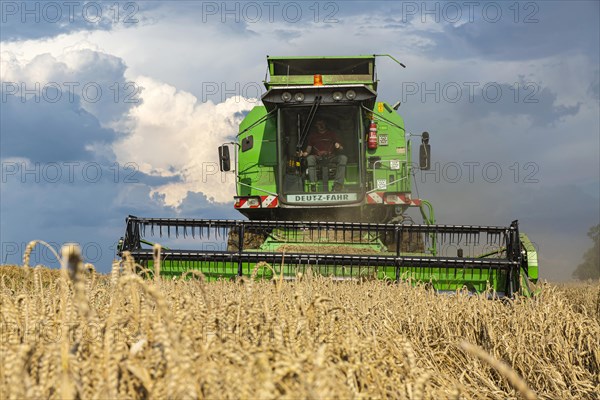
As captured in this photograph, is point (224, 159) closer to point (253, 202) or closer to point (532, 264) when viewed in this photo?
point (253, 202)

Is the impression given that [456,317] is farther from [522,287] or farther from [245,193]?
[245,193]

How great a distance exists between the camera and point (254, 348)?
6.97 ft

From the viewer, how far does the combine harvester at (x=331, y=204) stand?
744 centimetres

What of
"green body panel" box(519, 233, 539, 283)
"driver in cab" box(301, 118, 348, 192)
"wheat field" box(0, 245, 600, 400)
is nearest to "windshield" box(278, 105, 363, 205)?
"driver in cab" box(301, 118, 348, 192)

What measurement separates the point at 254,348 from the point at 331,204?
706 cm

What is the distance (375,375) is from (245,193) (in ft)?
27.1

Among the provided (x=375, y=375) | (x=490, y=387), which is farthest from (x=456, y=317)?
(x=375, y=375)

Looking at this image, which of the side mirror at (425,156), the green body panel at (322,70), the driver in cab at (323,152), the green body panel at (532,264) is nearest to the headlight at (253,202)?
the driver in cab at (323,152)

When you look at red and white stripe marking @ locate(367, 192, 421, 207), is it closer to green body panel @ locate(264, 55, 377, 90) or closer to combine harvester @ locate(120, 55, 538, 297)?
combine harvester @ locate(120, 55, 538, 297)

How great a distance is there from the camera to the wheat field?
5.63 feet

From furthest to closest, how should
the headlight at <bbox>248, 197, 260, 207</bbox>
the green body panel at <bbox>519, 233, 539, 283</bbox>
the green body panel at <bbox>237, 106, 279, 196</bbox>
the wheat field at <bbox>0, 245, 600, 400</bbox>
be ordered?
1. the green body panel at <bbox>237, 106, 279, 196</bbox>
2. the headlight at <bbox>248, 197, 260, 207</bbox>
3. the green body panel at <bbox>519, 233, 539, 283</bbox>
4. the wheat field at <bbox>0, 245, 600, 400</bbox>

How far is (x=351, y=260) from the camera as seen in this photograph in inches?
289

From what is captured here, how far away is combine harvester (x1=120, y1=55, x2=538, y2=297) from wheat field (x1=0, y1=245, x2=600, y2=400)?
2336mm

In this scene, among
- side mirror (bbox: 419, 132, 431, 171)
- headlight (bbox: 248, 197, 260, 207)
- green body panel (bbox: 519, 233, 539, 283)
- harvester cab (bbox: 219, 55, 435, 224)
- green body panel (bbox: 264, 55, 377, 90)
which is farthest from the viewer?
green body panel (bbox: 264, 55, 377, 90)
